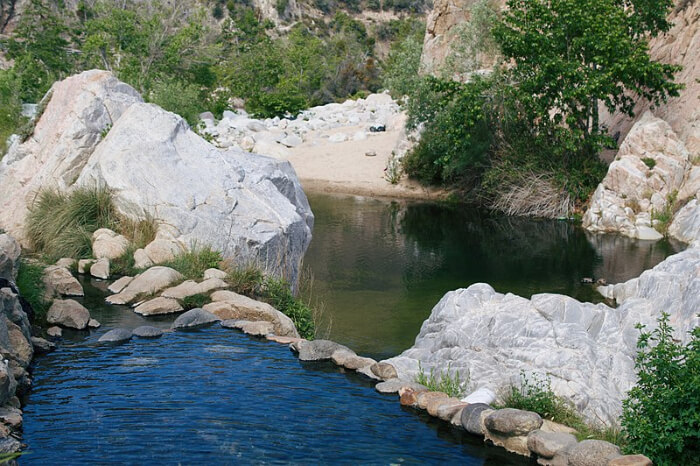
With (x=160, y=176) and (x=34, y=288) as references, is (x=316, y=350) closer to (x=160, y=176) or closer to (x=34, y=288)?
(x=34, y=288)

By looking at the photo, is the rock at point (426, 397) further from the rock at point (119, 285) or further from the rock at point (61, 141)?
the rock at point (61, 141)

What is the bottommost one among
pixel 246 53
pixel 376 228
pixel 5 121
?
pixel 376 228

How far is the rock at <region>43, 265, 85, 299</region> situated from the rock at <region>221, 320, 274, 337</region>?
9.94ft

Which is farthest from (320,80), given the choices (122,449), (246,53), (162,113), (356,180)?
(122,449)

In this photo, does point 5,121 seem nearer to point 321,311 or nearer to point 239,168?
point 239,168

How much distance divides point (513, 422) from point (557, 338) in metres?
2.13

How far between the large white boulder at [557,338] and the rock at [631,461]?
1.78m

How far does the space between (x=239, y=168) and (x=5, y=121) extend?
1368cm

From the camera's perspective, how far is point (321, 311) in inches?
572

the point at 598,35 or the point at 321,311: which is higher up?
the point at 598,35

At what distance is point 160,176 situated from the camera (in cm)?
1616

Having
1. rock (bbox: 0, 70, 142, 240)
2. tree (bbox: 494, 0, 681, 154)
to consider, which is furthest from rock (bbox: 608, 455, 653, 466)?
tree (bbox: 494, 0, 681, 154)

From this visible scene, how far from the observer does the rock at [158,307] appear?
12930 millimetres

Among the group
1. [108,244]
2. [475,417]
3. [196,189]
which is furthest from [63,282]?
[475,417]
